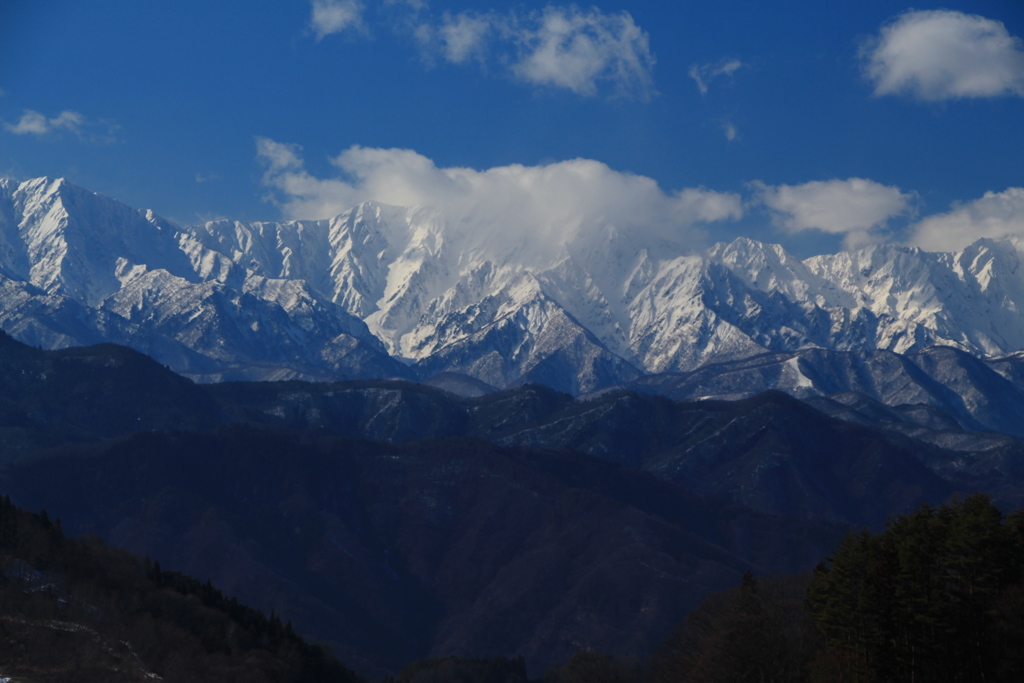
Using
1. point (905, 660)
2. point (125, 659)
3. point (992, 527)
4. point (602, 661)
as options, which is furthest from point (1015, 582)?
point (125, 659)

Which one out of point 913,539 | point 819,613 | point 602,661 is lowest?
point 602,661

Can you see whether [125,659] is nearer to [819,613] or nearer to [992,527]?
[819,613]

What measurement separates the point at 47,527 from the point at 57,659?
63.0 meters

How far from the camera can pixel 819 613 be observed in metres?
115

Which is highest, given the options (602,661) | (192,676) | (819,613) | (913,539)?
(913,539)

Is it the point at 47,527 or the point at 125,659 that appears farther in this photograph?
the point at 47,527

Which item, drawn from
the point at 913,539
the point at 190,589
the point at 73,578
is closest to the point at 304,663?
the point at 190,589

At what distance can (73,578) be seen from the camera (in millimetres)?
167625

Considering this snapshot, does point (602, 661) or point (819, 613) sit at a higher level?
point (819, 613)

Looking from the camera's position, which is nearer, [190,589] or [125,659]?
[125,659]

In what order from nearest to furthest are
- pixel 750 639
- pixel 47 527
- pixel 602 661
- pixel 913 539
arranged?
pixel 913 539 → pixel 750 639 → pixel 602 661 → pixel 47 527

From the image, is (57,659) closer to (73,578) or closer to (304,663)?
(73,578)

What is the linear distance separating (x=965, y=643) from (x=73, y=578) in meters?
123

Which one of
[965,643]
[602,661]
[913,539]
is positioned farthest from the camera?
[602,661]
